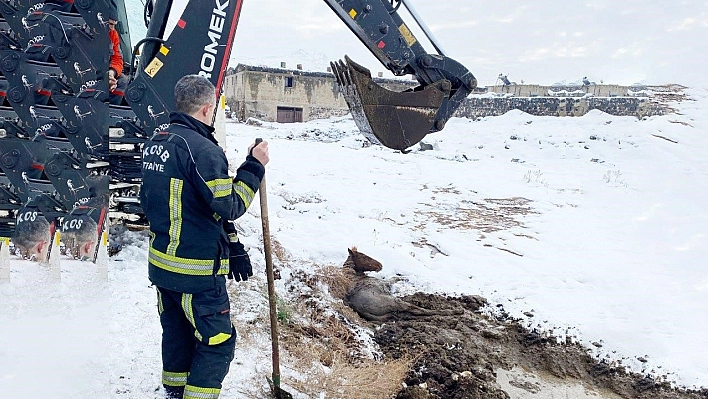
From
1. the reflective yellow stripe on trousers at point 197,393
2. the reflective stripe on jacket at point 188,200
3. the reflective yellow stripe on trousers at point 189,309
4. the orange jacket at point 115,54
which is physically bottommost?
the reflective yellow stripe on trousers at point 197,393

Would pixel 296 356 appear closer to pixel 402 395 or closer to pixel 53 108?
pixel 402 395

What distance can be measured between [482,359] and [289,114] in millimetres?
29979

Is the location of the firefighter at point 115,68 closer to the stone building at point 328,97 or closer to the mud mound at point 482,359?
the mud mound at point 482,359

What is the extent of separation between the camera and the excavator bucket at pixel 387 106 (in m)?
3.79

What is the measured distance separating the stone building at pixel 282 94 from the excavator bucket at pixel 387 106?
27.1 metres

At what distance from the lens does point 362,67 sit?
12.4ft

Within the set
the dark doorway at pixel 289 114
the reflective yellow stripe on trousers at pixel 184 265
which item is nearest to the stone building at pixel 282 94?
the dark doorway at pixel 289 114

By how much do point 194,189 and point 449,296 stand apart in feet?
12.3

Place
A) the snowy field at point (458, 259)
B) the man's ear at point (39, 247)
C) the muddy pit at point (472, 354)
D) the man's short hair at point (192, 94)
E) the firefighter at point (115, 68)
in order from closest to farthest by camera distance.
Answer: the man's short hair at point (192, 94)
the snowy field at point (458, 259)
the muddy pit at point (472, 354)
the man's ear at point (39, 247)
the firefighter at point (115, 68)

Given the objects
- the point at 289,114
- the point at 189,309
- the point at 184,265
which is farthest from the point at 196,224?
the point at 289,114

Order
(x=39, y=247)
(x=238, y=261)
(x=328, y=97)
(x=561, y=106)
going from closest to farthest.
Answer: (x=238, y=261) < (x=39, y=247) < (x=561, y=106) < (x=328, y=97)

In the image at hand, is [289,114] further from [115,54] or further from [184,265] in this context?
[184,265]

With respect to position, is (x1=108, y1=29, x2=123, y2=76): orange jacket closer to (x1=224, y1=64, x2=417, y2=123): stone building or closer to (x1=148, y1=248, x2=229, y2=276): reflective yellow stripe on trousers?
(x1=148, y1=248, x2=229, y2=276): reflective yellow stripe on trousers

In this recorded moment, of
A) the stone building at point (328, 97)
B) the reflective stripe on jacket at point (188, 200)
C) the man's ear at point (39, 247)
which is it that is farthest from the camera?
the stone building at point (328, 97)
